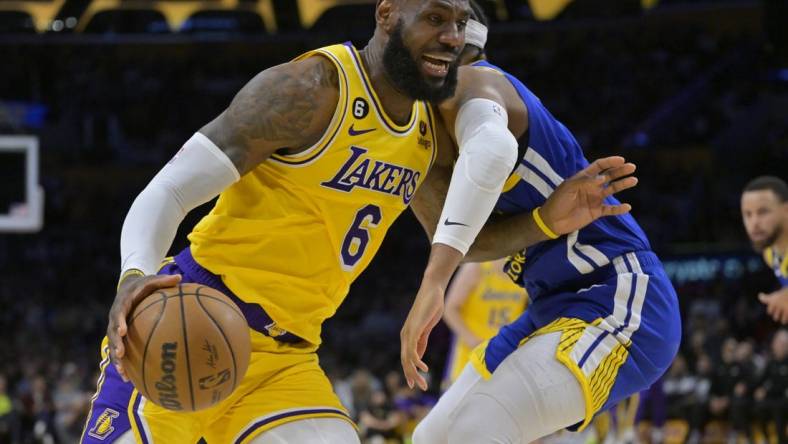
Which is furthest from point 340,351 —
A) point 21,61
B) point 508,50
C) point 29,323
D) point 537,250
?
point 537,250

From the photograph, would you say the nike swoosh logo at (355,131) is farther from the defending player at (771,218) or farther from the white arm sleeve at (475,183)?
the defending player at (771,218)

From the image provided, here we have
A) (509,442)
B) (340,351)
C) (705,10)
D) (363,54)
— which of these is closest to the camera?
(509,442)

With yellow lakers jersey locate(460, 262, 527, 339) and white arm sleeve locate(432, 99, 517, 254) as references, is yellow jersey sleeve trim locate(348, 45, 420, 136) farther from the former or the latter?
yellow lakers jersey locate(460, 262, 527, 339)

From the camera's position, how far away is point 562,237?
13.0ft

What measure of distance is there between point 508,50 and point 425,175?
61.9 feet

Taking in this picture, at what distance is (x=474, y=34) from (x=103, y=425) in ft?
6.55

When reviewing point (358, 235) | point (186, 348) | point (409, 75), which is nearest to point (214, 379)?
point (186, 348)

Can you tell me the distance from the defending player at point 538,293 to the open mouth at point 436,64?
0.15 metres

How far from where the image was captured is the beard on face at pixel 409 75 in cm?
367

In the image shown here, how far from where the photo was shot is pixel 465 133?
368 centimetres

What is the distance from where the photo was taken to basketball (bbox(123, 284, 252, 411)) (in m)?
3.07

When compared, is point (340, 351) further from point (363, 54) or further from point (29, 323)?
point (363, 54)

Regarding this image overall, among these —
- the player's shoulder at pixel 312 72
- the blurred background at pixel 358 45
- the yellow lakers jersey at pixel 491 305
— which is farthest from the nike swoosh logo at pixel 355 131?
the blurred background at pixel 358 45

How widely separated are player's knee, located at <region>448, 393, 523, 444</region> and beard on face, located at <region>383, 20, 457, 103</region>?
3.51ft
